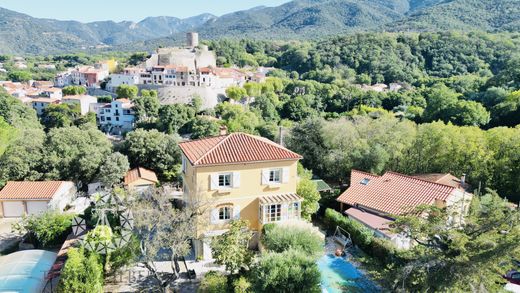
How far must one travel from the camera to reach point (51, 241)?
2105 centimetres

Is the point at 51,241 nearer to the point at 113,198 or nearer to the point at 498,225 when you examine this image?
the point at 113,198

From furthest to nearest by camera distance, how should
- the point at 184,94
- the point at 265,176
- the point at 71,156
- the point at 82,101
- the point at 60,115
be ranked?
the point at 184,94 < the point at 82,101 < the point at 60,115 < the point at 71,156 < the point at 265,176

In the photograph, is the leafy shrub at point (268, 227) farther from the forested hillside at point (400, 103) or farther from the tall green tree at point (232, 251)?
Answer: the forested hillside at point (400, 103)

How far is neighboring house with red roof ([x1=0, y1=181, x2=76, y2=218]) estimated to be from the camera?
2861 cm

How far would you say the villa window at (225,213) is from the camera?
746 inches

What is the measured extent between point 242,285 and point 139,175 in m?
21.3

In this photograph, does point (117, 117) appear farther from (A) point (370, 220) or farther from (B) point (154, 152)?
(A) point (370, 220)

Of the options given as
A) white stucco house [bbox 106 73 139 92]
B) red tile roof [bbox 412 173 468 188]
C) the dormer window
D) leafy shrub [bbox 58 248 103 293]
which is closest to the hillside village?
leafy shrub [bbox 58 248 103 293]

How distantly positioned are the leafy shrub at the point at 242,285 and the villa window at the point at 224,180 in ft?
16.3

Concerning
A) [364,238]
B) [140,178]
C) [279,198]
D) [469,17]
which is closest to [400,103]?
[140,178]

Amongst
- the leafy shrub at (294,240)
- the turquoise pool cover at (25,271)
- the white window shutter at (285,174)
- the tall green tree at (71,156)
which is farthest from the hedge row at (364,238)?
the tall green tree at (71,156)

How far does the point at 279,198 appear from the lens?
19406mm

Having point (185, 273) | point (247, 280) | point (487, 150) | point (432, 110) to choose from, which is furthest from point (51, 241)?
point (432, 110)

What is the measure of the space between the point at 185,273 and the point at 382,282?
9199 millimetres
